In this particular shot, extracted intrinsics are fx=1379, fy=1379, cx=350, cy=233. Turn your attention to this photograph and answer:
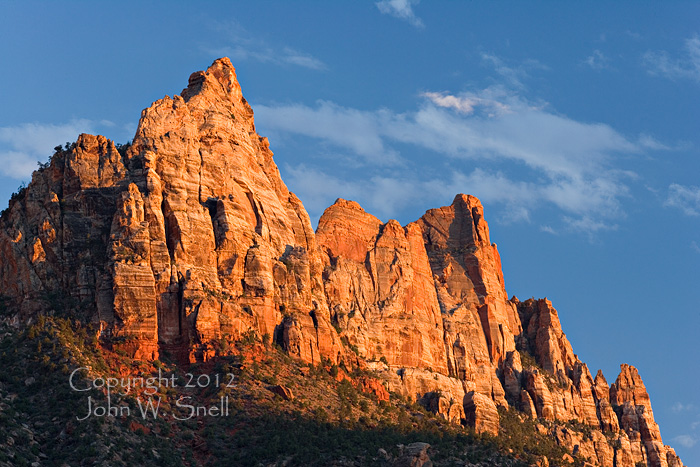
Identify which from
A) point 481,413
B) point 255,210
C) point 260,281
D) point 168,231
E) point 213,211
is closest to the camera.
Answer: point 168,231

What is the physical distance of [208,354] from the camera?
137 metres

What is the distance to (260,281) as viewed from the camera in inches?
5807

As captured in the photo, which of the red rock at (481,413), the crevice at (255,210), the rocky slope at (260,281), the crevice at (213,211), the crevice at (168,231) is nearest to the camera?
the rocky slope at (260,281)

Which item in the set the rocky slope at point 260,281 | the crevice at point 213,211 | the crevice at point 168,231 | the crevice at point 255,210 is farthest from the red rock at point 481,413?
the crevice at point 168,231

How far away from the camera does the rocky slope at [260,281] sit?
5482 inches

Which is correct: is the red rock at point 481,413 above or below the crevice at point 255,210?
below

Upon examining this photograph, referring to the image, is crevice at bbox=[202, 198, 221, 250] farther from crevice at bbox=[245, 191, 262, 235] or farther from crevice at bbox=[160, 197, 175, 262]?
crevice at bbox=[245, 191, 262, 235]

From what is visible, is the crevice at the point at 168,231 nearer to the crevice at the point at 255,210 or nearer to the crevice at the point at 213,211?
the crevice at the point at 213,211

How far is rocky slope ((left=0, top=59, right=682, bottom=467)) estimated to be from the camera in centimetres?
13925

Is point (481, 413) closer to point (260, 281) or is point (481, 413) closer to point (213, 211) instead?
point (260, 281)

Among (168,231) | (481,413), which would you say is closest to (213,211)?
(168,231)

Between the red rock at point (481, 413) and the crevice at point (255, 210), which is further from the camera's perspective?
the red rock at point (481, 413)

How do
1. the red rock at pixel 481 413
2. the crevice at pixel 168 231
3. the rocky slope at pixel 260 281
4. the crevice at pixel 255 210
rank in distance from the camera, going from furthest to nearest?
the red rock at pixel 481 413 < the crevice at pixel 255 210 < the crevice at pixel 168 231 < the rocky slope at pixel 260 281

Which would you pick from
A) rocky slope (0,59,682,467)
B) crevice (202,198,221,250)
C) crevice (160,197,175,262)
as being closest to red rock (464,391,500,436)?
rocky slope (0,59,682,467)
